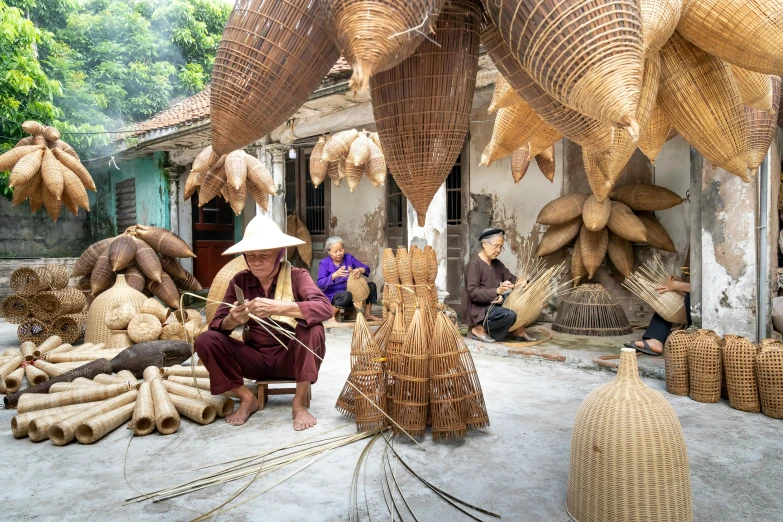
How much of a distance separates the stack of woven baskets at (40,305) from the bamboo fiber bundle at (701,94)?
601 centimetres

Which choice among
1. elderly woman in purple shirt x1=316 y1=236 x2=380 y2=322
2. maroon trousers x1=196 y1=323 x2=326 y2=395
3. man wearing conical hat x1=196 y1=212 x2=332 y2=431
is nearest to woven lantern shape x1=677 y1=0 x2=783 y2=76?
man wearing conical hat x1=196 y1=212 x2=332 y2=431

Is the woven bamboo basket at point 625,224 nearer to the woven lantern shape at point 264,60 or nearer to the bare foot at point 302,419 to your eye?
the bare foot at point 302,419

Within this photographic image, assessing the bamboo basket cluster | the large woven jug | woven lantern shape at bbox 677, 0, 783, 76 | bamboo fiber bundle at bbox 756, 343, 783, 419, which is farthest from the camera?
the large woven jug

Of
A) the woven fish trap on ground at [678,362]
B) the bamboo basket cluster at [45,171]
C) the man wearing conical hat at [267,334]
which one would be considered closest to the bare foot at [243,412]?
the man wearing conical hat at [267,334]

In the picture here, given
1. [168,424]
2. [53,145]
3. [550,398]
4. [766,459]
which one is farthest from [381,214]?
[766,459]

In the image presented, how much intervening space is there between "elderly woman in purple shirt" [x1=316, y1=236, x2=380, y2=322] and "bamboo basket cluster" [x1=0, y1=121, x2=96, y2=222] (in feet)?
9.19

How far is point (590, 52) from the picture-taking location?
0.65m

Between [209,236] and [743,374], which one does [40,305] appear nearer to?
[209,236]

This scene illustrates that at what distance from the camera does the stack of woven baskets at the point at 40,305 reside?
5.34m

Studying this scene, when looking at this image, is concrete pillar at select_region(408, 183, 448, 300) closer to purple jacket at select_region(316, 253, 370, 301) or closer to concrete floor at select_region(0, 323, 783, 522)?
purple jacket at select_region(316, 253, 370, 301)

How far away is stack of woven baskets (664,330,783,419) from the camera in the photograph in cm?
315

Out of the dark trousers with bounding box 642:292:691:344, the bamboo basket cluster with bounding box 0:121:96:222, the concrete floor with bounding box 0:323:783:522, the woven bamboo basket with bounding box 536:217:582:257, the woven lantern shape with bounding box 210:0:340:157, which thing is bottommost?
the concrete floor with bounding box 0:323:783:522

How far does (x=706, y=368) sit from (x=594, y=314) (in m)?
2.28

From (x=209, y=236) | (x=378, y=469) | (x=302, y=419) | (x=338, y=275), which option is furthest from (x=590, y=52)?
(x=209, y=236)
